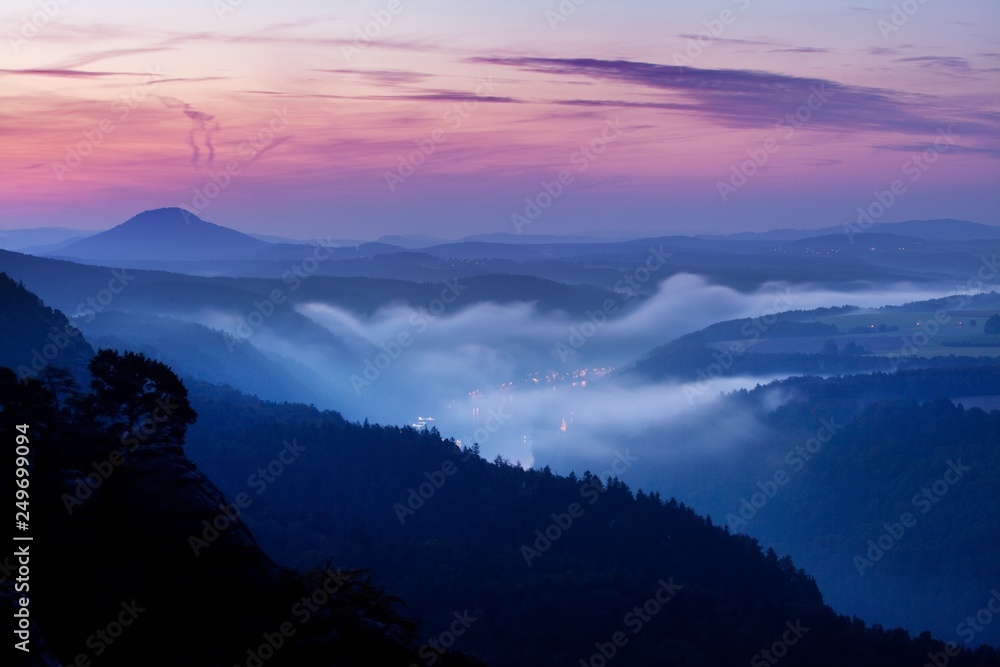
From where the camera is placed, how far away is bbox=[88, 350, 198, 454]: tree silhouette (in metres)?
35.2

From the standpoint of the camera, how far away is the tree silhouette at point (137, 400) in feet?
116

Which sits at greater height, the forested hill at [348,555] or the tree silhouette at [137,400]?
the tree silhouette at [137,400]

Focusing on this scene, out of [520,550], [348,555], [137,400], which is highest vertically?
[137,400]

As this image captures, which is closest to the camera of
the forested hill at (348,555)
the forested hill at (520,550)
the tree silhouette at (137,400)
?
the forested hill at (348,555)

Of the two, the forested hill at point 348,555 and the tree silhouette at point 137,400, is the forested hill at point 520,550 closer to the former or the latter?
the forested hill at point 348,555

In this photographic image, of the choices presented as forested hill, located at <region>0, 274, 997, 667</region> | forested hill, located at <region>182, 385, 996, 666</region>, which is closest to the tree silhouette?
forested hill, located at <region>0, 274, 997, 667</region>

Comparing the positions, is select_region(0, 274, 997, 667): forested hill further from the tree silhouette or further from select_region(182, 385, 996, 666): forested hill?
select_region(182, 385, 996, 666): forested hill

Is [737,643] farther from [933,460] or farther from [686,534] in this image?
[933,460]

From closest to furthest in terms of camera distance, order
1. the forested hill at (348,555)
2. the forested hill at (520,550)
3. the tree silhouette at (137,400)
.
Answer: the forested hill at (348,555) < the tree silhouette at (137,400) < the forested hill at (520,550)

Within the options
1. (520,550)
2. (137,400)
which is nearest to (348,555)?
(520,550)

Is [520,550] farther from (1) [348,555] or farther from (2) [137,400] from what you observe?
(2) [137,400]

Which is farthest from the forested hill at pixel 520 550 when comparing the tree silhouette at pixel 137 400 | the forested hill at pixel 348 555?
the tree silhouette at pixel 137 400

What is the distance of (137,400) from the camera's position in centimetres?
3591

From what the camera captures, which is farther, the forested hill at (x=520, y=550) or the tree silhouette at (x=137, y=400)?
the forested hill at (x=520, y=550)
